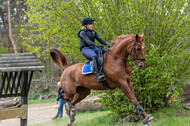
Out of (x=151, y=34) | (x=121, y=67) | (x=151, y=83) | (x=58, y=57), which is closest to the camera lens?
(x=121, y=67)

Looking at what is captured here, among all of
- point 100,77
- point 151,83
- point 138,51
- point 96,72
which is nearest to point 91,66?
point 96,72

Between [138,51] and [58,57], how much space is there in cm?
311

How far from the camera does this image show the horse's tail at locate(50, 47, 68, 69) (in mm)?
7043

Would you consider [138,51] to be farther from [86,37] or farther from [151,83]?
[151,83]

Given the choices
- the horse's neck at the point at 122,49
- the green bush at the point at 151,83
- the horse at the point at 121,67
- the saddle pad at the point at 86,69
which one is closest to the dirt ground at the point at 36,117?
the green bush at the point at 151,83

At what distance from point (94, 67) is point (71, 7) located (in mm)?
3157

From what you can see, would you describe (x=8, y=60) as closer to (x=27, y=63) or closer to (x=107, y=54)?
(x=27, y=63)

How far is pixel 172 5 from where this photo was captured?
6.55m

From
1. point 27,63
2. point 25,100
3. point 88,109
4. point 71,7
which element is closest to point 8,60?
point 27,63

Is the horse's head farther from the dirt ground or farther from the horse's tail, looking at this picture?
the dirt ground

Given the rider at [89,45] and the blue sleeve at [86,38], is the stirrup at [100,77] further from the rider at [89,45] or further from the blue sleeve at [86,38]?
the blue sleeve at [86,38]

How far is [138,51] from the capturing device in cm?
499

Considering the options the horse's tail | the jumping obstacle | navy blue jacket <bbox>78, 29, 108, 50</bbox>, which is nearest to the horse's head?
navy blue jacket <bbox>78, 29, 108, 50</bbox>

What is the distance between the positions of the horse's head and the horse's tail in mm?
2822
